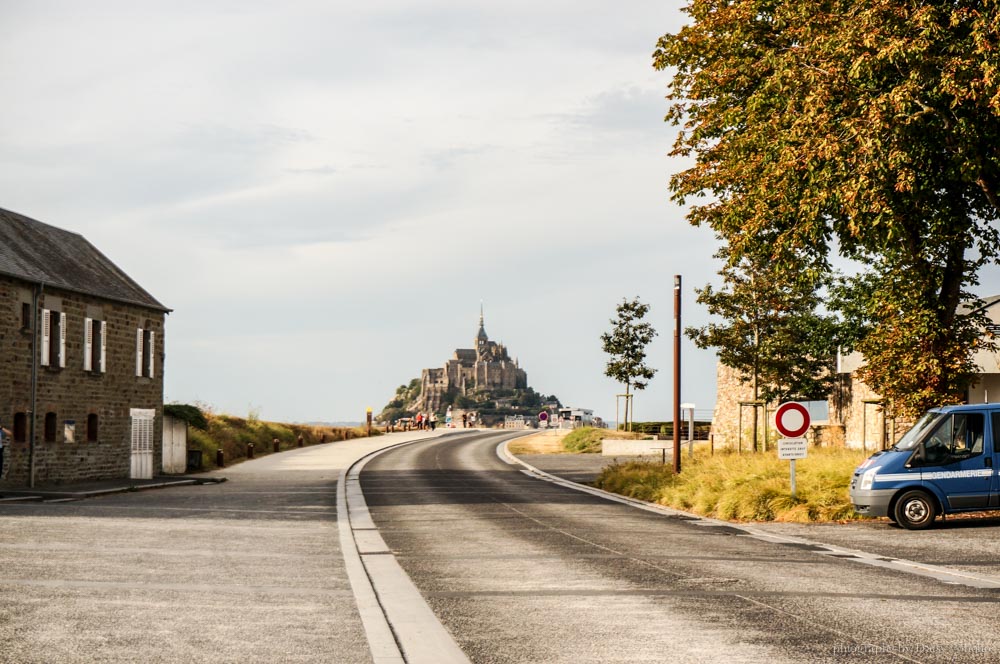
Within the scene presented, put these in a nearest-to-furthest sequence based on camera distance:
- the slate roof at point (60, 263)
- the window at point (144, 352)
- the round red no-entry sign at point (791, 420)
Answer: the round red no-entry sign at point (791, 420) < the slate roof at point (60, 263) < the window at point (144, 352)

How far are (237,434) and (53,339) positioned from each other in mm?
23690

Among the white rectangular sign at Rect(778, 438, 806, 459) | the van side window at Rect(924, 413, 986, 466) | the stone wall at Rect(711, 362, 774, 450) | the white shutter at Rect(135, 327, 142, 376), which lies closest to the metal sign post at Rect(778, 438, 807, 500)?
the white rectangular sign at Rect(778, 438, 806, 459)

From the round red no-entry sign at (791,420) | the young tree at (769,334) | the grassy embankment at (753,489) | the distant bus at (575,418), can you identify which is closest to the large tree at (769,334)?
the young tree at (769,334)

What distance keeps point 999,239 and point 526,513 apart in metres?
11.4

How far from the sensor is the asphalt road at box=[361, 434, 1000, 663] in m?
7.42

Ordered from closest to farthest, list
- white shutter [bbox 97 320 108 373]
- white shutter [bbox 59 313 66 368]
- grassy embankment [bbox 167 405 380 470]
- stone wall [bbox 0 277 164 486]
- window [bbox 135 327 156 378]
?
stone wall [bbox 0 277 164 486]
white shutter [bbox 59 313 66 368]
white shutter [bbox 97 320 108 373]
window [bbox 135 327 156 378]
grassy embankment [bbox 167 405 380 470]

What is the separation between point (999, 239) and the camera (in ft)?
74.9

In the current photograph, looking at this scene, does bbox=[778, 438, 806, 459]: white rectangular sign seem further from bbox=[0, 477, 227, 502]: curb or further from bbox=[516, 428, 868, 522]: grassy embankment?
bbox=[0, 477, 227, 502]: curb

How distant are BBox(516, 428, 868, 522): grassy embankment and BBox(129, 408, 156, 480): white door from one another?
58.5 ft

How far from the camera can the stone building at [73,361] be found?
3095 centimetres

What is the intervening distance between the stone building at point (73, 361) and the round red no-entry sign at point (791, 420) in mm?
20834

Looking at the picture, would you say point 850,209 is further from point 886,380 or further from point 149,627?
point 149,627

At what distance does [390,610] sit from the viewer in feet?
30.2

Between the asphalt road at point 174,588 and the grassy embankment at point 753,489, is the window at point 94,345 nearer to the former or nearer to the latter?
the asphalt road at point 174,588
